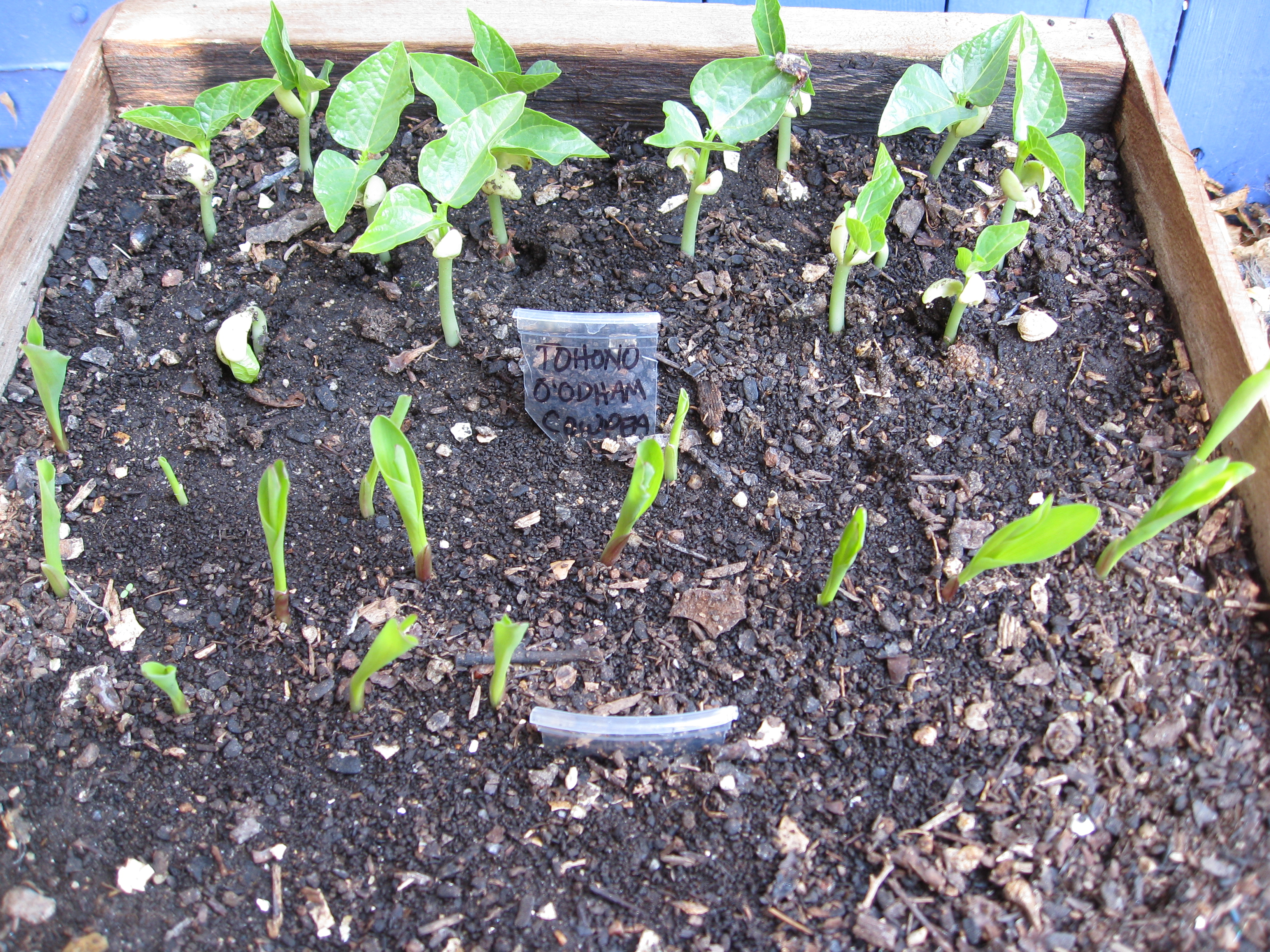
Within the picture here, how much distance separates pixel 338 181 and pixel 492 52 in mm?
286

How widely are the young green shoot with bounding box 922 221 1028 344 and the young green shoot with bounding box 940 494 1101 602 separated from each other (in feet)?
1.14

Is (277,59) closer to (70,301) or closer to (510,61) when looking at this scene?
(510,61)

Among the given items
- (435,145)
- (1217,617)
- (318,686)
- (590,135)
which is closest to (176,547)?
(318,686)

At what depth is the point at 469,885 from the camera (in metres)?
0.86

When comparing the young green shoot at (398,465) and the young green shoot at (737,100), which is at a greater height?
the young green shoot at (737,100)

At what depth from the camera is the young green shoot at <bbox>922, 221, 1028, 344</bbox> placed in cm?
113

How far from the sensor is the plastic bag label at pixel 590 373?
109 cm

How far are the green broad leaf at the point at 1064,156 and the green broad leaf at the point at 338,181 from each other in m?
0.80

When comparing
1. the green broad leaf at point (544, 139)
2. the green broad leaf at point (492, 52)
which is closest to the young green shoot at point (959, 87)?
the green broad leaf at point (544, 139)

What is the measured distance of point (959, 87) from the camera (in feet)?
4.13

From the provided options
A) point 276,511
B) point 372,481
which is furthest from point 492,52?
point 276,511

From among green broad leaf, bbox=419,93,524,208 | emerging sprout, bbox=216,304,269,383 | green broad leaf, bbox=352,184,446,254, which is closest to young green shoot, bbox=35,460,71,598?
emerging sprout, bbox=216,304,269,383

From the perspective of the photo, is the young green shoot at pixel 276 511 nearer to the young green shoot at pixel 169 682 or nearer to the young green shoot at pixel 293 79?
the young green shoot at pixel 169 682

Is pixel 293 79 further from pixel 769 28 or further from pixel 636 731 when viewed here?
pixel 636 731
